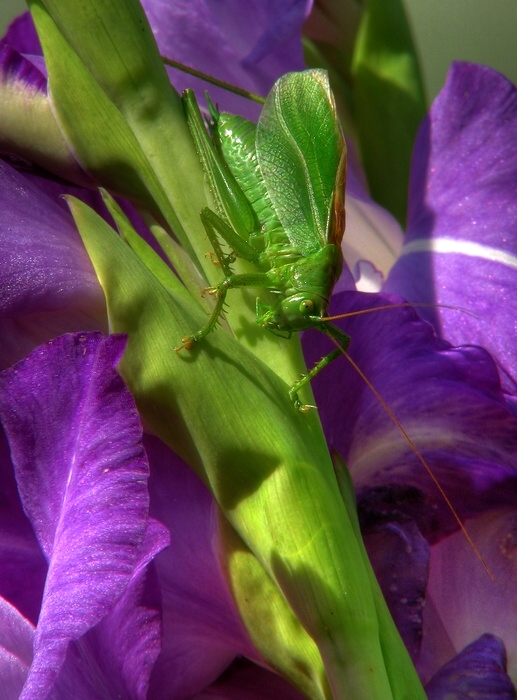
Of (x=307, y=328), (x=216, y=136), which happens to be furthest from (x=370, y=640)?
(x=216, y=136)

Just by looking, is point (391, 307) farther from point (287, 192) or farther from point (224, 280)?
point (287, 192)

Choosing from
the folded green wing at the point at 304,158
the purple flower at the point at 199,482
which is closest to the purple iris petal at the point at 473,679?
the purple flower at the point at 199,482

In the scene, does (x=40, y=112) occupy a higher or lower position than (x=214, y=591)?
higher

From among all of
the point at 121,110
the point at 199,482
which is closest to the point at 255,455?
the point at 199,482

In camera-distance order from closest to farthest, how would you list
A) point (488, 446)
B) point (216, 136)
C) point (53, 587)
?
point (53, 587) < point (488, 446) < point (216, 136)

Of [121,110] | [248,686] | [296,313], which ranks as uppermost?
[121,110]

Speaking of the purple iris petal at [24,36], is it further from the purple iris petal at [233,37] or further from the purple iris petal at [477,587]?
the purple iris petal at [477,587]

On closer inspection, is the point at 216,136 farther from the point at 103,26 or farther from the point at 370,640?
the point at 370,640
